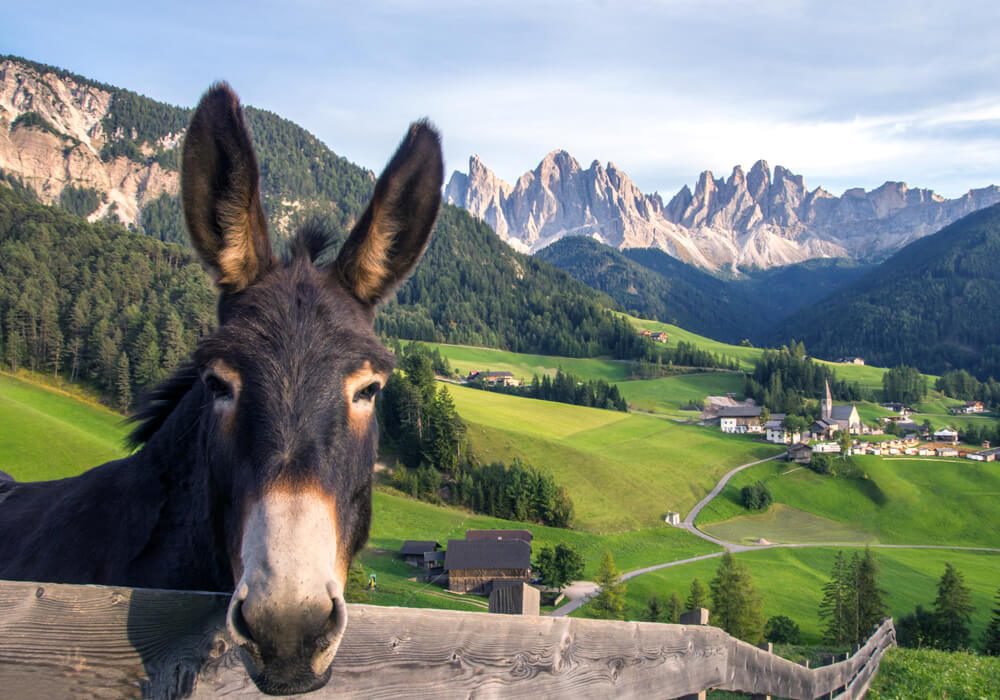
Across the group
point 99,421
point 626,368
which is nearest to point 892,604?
point 99,421

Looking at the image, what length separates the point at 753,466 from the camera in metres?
95.8

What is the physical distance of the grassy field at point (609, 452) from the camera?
252 feet

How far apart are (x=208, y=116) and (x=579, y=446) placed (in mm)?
94233

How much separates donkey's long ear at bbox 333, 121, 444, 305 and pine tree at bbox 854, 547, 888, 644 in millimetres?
48221

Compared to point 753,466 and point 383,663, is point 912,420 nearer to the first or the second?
point 753,466

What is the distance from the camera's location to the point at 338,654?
2.30 meters

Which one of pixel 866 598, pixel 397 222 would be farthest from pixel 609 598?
pixel 397 222

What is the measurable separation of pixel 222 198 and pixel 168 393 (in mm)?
1367

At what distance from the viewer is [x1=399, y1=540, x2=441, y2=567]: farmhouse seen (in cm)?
5591

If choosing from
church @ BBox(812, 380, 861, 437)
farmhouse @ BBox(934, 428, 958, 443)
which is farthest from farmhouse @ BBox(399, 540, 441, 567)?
farmhouse @ BBox(934, 428, 958, 443)

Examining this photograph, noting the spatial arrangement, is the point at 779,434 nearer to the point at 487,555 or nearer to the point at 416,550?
the point at 487,555

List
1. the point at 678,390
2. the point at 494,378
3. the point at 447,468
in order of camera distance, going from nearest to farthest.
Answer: the point at 447,468
the point at 494,378
the point at 678,390

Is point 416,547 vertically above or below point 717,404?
below

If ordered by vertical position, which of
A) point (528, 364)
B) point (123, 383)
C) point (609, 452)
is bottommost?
point (609, 452)
